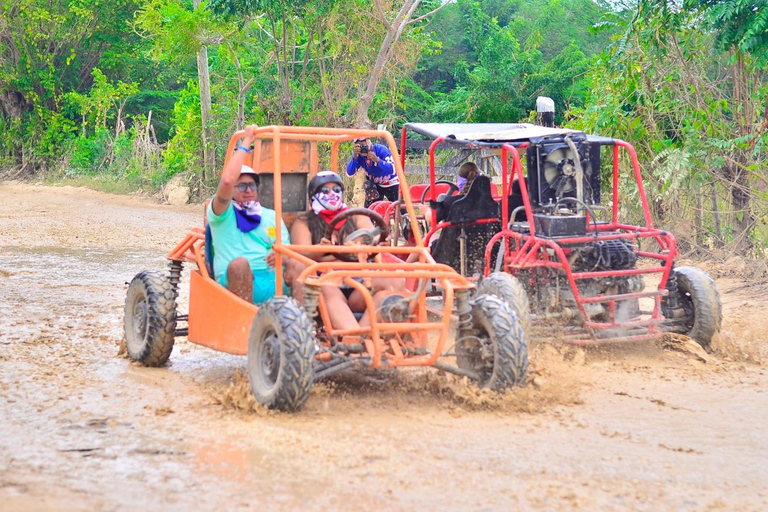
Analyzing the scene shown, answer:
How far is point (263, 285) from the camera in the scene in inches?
266

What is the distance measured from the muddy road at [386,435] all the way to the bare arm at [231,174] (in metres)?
1.20

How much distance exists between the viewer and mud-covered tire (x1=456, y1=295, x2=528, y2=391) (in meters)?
6.00

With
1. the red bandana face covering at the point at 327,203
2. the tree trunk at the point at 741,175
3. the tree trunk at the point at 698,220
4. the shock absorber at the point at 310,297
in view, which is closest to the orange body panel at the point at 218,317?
the shock absorber at the point at 310,297

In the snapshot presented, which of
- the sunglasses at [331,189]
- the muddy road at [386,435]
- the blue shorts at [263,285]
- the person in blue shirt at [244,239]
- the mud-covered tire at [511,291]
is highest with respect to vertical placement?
the sunglasses at [331,189]

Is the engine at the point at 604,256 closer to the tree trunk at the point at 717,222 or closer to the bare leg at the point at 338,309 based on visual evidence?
the bare leg at the point at 338,309

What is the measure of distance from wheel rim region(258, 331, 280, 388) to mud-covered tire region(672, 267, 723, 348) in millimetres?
3802

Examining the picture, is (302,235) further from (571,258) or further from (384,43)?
(384,43)

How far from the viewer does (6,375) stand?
6.87m

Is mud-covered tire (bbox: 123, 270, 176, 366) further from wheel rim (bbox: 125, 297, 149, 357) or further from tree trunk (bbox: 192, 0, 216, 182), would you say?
tree trunk (bbox: 192, 0, 216, 182)

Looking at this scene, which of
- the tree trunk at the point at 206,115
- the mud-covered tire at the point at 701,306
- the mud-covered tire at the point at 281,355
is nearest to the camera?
the mud-covered tire at the point at 281,355

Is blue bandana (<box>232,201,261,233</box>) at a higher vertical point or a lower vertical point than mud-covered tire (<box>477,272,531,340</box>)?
higher

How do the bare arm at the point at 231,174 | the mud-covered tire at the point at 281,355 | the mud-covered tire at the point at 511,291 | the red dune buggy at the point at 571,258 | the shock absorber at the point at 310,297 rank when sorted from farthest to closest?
the red dune buggy at the point at 571,258 < the mud-covered tire at the point at 511,291 < the bare arm at the point at 231,174 < the shock absorber at the point at 310,297 < the mud-covered tire at the point at 281,355

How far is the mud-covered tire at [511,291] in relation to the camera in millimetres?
7496

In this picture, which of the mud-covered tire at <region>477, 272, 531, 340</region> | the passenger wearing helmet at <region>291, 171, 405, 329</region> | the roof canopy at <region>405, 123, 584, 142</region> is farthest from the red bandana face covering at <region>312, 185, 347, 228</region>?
the roof canopy at <region>405, 123, 584, 142</region>
